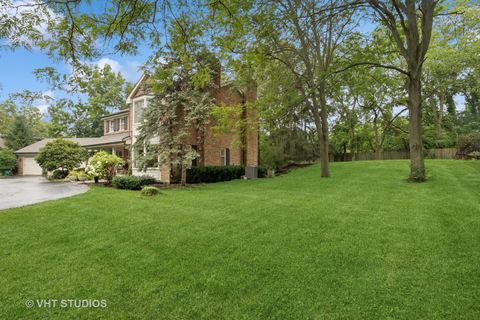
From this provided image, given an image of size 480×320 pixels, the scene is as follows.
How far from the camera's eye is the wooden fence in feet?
82.4

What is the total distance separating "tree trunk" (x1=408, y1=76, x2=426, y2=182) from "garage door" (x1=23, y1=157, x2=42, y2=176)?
116 feet

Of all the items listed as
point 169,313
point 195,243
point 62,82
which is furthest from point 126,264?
point 62,82

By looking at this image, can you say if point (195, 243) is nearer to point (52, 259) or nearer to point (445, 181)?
point (52, 259)

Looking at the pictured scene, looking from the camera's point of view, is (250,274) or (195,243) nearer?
(250,274)

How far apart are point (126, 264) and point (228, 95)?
53.9 ft

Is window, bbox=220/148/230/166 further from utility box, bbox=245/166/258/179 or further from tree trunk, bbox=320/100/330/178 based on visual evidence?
tree trunk, bbox=320/100/330/178

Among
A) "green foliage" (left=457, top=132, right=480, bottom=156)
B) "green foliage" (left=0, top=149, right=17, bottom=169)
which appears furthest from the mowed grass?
"green foliage" (left=0, top=149, right=17, bottom=169)

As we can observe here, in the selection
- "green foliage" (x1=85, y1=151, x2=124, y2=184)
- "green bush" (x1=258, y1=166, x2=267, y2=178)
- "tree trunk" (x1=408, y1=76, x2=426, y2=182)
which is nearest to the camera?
"tree trunk" (x1=408, y1=76, x2=426, y2=182)

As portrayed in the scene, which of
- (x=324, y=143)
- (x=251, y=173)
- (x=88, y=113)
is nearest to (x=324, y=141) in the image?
(x=324, y=143)

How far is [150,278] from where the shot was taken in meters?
3.85

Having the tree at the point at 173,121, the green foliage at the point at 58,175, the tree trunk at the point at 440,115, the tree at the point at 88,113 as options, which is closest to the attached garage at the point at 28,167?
the tree at the point at 88,113

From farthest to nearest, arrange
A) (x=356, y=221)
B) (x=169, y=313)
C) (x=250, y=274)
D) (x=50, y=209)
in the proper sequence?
(x=50, y=209)
(x=356, y=221)
(x=250, y=274)
(x=169, y=313)

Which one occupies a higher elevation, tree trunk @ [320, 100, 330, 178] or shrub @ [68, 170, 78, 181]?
tree trunk @ [320, 100, 330, 178]

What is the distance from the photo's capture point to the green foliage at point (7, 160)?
29.9m
